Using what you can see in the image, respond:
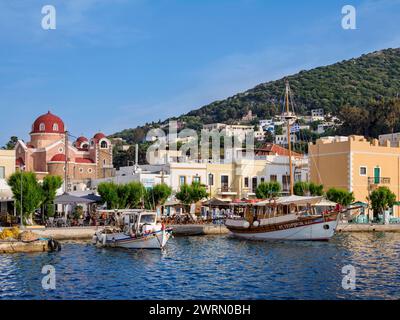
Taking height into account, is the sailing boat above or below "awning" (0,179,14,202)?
below

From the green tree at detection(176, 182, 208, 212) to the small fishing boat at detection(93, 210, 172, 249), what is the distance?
47.7 ft

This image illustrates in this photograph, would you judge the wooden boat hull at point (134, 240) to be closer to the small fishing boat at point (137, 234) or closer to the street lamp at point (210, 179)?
the small fishing boat at point (137, 234)

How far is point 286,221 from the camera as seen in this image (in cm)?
4409

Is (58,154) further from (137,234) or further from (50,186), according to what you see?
(137,234)

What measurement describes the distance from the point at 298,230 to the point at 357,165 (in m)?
17.6

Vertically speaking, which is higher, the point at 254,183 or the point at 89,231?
the point at 254,183

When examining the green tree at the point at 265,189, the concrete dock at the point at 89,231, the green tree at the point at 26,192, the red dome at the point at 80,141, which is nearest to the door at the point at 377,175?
the green tree at the point at 265,189

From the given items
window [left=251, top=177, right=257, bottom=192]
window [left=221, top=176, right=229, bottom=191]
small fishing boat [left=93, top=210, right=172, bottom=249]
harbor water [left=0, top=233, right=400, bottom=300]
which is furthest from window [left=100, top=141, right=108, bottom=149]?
small fishing boat [left=93, top=210, right=172, bottom=249]

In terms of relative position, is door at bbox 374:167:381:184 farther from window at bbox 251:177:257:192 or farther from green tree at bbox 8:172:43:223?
green tree at bbox 8:172:43:223

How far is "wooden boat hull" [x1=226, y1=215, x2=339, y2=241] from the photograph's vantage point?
141ft

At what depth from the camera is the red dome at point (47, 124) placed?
76938 millimetres

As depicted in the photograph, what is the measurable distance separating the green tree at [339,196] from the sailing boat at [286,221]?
685 cm

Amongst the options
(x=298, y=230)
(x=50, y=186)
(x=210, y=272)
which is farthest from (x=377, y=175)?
(x=210, y=272)

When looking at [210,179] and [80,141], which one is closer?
[210,179]
